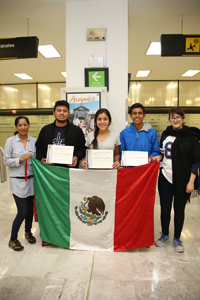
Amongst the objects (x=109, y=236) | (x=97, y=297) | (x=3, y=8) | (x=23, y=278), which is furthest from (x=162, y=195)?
(x=3, y=8)

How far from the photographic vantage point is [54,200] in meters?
2.39

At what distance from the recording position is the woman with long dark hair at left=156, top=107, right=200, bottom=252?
93.7 inches

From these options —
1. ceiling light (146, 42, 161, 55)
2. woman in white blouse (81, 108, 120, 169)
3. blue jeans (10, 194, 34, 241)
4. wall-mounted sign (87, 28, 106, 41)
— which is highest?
ceiling light (146, 42, 161, 55)

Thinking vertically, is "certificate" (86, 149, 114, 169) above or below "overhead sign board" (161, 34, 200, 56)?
below

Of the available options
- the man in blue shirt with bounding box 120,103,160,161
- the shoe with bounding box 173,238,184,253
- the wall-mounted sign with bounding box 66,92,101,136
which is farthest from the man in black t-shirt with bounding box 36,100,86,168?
the shoe with bounding box 173,238,184,253

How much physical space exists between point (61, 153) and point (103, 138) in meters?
0.49

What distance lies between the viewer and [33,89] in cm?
886

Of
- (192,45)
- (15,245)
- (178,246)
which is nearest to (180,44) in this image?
(192,45)

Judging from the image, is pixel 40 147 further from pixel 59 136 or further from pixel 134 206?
pixel 134 206

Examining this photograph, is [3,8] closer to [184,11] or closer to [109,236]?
[184,11]

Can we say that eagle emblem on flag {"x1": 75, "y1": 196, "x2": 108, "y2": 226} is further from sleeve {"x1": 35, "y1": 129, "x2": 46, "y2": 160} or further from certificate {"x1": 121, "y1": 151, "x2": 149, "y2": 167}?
sleeve {"x1": 35, "y1": 129, "x2": 46, "y2": 160}

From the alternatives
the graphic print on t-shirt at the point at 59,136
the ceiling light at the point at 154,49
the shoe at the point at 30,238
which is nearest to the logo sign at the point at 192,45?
the ceiling light at the point at 154,49

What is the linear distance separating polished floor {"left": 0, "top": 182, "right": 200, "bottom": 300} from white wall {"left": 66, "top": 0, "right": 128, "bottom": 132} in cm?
173

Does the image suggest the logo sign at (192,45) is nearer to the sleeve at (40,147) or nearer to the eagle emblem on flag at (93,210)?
the sleeve at (40,147)
